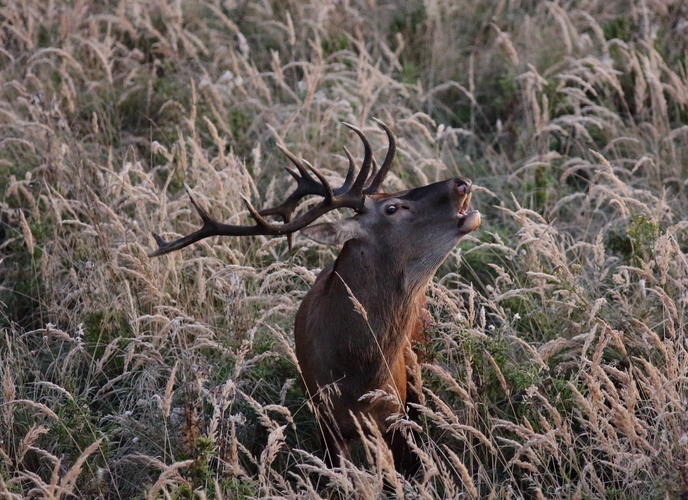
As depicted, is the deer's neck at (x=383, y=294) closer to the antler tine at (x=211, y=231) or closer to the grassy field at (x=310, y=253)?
the grassy field at (x=310, y=253)

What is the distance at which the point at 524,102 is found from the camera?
7.66 metres

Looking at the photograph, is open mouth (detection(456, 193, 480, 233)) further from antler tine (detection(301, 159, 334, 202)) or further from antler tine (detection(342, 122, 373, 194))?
antler tine (detection(301, 159, 334, 202))

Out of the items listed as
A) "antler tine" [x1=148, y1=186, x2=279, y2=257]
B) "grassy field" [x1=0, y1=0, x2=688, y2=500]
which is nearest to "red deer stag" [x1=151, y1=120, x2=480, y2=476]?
"antler tine" [x1=148, y1=186, x2=279, y2=257]

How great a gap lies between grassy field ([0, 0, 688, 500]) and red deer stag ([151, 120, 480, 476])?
263 millimetres

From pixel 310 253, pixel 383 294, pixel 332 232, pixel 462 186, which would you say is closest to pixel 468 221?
pixel 462 186

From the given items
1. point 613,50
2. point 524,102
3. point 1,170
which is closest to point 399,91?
point 524,102

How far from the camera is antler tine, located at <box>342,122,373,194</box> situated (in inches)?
179

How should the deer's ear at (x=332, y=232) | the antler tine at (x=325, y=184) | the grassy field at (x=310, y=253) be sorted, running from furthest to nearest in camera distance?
the deer's ear at (x=332, y=232)
the antler tine at (x=325, y=184)
the grassy field at (x=310, y=253)

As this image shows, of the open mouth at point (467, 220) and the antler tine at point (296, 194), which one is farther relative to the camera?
the antler tine at point (296, 194)

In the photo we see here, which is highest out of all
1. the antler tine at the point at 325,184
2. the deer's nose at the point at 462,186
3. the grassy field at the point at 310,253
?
the antler tine at the point at 325,184

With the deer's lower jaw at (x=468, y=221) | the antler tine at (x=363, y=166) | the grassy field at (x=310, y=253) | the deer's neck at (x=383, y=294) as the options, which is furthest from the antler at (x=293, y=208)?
the grassy field at (x=310, y=253)

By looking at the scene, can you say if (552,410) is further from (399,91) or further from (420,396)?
(399,91)

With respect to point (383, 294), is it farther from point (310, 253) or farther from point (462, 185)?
point (310, 253)

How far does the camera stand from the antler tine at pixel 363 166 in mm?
4559
